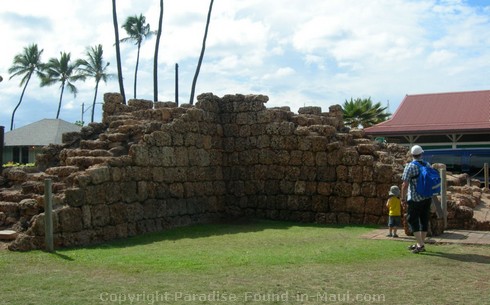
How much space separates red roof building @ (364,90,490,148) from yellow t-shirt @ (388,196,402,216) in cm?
1643

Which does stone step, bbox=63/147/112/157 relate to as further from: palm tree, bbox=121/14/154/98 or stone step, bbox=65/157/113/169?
palm tree, bbox=121/14/154/98

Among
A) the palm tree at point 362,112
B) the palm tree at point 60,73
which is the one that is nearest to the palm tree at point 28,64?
the palm tree at point 60,73

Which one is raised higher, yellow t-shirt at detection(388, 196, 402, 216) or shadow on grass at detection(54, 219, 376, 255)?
yellow t-shirt at detection(388, 196, 402, 216)

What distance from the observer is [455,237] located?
34.6 feet

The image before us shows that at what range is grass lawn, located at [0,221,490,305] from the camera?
627cm

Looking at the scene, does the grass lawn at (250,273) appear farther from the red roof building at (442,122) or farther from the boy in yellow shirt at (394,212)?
the red roof building at (442,122)

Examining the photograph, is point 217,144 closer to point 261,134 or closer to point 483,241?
point 261,134

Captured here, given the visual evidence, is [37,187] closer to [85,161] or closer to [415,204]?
[85,161]

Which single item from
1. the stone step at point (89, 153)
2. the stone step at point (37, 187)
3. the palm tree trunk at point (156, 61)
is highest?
the palm tree trunk at point (156, 61)

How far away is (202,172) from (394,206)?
17.8 ft

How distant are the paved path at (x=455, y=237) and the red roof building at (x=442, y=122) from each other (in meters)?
16.1

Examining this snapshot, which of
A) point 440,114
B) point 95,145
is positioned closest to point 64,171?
point 95,145

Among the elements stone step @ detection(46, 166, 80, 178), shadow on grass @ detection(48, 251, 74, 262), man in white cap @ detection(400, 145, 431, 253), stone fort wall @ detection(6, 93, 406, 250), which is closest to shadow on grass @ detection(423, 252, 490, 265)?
man in white cap @ detection(400, 145, 431, 253)

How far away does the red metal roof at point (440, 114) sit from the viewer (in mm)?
26688
